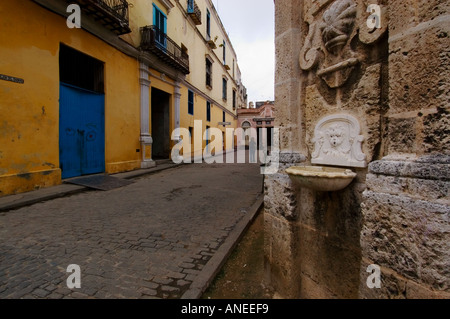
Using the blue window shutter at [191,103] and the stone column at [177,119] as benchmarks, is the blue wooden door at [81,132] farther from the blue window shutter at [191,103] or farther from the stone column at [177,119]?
the blue window shutter at [191,103]

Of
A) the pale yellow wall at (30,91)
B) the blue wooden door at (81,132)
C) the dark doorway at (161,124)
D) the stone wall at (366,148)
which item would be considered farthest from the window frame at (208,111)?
the stone wall at (366,148)

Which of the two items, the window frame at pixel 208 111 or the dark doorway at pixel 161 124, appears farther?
the window frame at pixel 208 111

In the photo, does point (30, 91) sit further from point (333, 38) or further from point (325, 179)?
point (325, 179)

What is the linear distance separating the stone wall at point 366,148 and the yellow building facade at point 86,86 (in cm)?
629

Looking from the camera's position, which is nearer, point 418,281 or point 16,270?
point 418,281

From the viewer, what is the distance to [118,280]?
2221 mm

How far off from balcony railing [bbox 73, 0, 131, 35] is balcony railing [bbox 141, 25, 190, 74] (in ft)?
4.86

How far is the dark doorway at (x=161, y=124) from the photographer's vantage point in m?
12.6

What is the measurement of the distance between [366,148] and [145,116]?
969cm

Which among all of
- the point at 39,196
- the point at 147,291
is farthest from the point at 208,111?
the point at 147,291

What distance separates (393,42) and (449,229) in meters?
1.27
